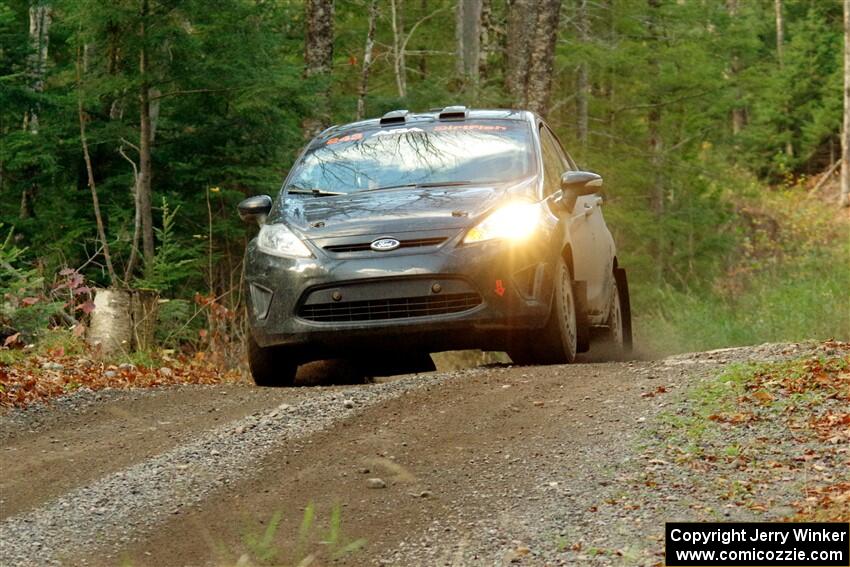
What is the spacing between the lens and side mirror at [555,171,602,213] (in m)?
9.80

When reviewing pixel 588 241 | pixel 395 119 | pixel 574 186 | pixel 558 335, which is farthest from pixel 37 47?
pixel 558 335

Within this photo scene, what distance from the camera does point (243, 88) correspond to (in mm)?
16328

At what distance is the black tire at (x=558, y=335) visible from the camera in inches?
368

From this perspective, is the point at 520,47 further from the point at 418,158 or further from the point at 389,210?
the point at 389,210

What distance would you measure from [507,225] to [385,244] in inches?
33.7

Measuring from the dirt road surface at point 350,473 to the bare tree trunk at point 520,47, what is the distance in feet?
39.4

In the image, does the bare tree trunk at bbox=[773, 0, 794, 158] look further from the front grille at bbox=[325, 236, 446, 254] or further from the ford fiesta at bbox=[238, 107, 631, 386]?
the front grille at bbox=[325, 236, 446, 254]

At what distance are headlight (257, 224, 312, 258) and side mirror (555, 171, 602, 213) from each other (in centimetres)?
203

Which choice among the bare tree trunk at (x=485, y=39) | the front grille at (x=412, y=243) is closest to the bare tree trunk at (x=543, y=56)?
the bare tree trunk at (x=485, y=39)

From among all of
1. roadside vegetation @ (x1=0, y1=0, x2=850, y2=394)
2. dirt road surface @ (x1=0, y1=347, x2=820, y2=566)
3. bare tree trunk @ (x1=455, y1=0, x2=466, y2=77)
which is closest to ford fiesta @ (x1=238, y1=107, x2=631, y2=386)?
dirt road surface @ (x1=0, y1=347, x2=820, y2=566)

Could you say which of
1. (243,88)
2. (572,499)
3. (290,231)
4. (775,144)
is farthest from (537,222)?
(775,144)

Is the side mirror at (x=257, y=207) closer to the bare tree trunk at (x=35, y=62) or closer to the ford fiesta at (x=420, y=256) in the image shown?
the ford fiesta at (x=420, y=256)

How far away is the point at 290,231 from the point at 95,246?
8151 mm

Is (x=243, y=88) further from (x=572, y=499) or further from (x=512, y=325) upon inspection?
(x=572, y=499)
